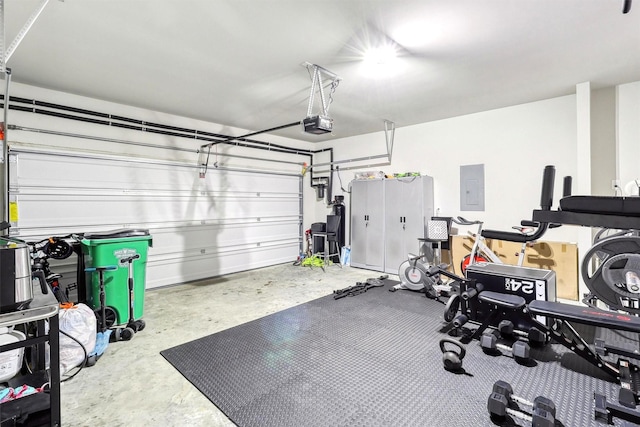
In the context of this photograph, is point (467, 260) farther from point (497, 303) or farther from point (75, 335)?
point (75, 335)

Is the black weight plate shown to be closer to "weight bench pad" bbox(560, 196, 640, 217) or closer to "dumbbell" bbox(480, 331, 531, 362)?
"dumbbell" bbox(480, 331, 531, 362)

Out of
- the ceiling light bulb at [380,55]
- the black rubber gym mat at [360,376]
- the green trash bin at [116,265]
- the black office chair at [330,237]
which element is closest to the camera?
the black rubber gym mat at [360,376]

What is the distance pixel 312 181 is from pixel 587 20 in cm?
552

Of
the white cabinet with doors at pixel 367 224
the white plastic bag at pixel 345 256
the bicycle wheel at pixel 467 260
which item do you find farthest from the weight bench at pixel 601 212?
the white plastic bag at pixel 345 256

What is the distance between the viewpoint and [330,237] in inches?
251

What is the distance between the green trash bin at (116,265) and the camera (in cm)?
304

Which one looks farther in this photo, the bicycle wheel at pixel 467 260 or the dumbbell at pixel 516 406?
the bicycle wheel at pixel 467 260

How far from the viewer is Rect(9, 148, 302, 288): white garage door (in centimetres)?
374

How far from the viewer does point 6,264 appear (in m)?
1.39

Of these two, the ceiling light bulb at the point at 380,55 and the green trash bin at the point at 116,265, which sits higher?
the ceiling light bulb at the point at 380,55

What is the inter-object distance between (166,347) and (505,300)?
312cm

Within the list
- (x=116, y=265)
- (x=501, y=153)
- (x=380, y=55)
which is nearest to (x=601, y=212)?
(x=380, y=55)

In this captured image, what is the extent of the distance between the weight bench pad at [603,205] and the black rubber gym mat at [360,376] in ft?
4.17

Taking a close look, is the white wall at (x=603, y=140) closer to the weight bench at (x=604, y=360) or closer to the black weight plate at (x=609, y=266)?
the black weight plate at (x=609, y=266)
